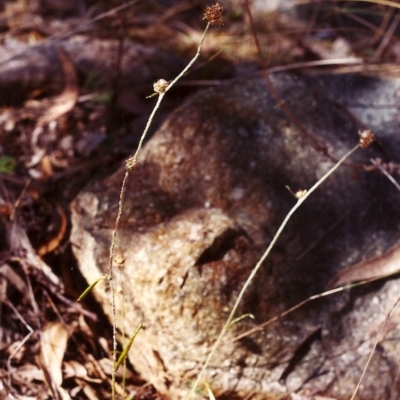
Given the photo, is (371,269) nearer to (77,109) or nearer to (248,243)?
(248,243)

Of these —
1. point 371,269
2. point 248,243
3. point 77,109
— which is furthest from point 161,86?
point 77,109

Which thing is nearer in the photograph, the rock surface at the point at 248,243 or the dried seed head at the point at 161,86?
the dried seed head at the point at 161,86

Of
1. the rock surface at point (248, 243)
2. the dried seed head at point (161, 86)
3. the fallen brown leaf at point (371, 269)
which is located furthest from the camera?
the fallen brown leaf at point (371, 269)

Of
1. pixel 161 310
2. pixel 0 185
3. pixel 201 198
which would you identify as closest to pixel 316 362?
pixel 161 310

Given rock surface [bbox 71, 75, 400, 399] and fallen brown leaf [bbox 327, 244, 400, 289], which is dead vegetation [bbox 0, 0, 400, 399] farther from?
rock surface [bbox 71, 75, 400, 399]

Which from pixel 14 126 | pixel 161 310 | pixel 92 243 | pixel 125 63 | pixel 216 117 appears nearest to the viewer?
pixel 161 310

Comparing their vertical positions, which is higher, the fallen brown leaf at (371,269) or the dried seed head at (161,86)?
the dried seed head at (161,86)

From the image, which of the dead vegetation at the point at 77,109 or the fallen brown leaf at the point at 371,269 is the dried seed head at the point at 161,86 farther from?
the fallen brown leaf at the point at 371,269

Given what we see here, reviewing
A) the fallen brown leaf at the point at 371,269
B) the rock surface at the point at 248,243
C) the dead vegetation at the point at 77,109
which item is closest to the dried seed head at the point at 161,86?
the dead vegetation at the point at 77,109

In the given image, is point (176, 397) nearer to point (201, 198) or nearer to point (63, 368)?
point (63, 368)
